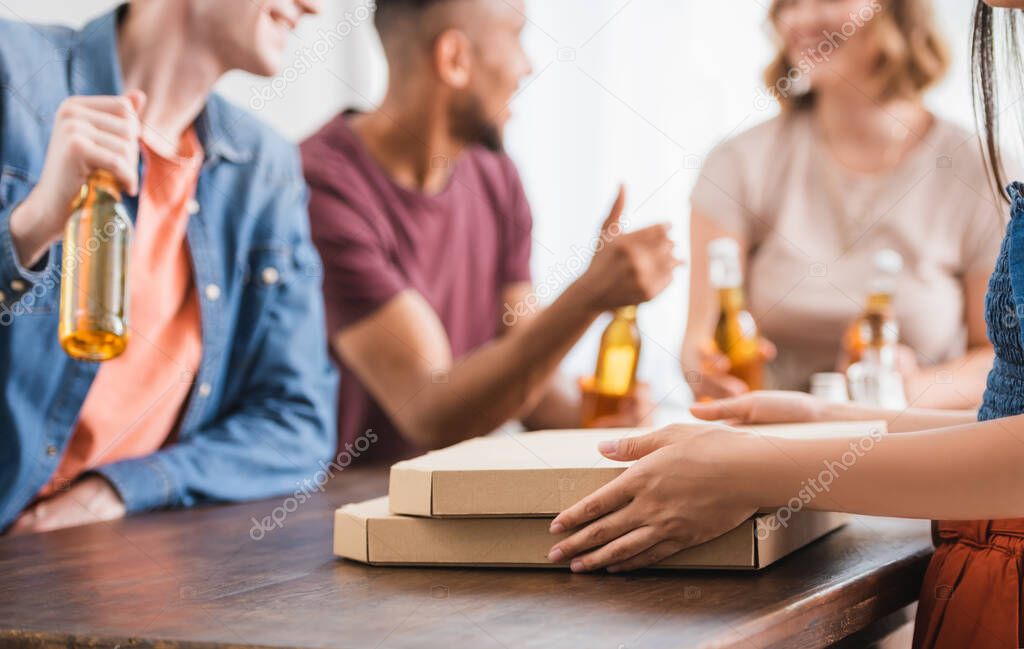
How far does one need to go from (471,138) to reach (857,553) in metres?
1.56

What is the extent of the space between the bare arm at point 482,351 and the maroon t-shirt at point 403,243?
5 cm

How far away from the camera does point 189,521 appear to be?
1.04 meters

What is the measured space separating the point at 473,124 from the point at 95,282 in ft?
4.46

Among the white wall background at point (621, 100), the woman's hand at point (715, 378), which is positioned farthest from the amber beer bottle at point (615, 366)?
the white wall background at point (621, 100)

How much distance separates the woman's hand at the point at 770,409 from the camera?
1.00m

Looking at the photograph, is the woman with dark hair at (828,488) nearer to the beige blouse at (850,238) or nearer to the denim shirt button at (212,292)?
the denim shirt button at (212,292)

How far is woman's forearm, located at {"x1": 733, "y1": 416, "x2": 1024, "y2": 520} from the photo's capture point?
686mm

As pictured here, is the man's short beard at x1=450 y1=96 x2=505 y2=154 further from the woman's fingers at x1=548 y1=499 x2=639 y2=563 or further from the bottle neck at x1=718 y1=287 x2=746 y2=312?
the woman's fingers at x1=548 y1=499 x2=639 y2=563

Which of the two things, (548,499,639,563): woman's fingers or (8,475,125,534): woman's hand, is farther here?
(8,475,125,534): woman's hand

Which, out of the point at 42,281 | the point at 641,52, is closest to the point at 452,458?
the point at 42,281

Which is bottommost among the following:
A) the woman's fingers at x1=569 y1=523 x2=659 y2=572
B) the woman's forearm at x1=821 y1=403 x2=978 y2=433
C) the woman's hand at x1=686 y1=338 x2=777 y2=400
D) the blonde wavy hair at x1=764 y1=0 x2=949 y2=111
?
the woman's fingers at x1=569 y1=523 x2=659 y2=572

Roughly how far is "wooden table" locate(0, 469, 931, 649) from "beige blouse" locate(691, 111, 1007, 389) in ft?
3.44

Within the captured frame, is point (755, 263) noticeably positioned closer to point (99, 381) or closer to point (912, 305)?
point (912, 305)

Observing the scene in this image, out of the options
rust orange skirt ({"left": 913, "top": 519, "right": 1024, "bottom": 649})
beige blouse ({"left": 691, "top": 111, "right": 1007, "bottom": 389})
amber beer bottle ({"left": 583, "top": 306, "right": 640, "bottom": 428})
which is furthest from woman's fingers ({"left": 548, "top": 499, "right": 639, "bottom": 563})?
beige blouse ({"left": 691, "top": 111, "right": 1007, "bottom": 389})
